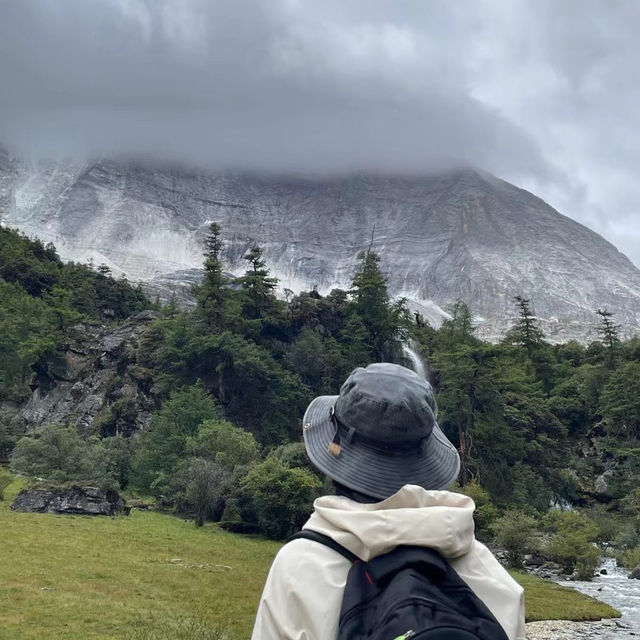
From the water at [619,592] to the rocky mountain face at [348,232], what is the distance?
71582 millimetres

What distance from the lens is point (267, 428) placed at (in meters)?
51.8

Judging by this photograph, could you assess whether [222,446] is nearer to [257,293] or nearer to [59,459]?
[59,459]

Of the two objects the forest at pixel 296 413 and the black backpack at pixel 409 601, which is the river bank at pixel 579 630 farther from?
the black backpack at pixel 409 601

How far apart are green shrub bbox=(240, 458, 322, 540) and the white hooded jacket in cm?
2901

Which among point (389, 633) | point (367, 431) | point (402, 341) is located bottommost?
point (389, 633)

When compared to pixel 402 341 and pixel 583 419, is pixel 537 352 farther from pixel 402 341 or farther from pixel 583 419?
pixel 402 341

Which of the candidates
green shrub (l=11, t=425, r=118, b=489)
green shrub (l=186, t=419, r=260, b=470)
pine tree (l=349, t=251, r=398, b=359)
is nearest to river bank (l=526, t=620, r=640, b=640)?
green shrub (l=186, t=419, r=260, b=470)

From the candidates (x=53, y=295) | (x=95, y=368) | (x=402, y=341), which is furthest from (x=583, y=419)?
(x=53, y=295)

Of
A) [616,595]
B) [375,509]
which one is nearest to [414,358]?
[616,595]

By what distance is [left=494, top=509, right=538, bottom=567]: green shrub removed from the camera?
30.4 meters

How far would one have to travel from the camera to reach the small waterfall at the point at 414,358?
63.6 metres

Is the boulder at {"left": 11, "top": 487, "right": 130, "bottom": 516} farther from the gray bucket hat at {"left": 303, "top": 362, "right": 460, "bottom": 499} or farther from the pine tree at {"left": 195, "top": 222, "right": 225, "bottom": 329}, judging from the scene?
the gray bucket hat at {"left": 303, "top": 362, "right": 460, "bottom": 499}

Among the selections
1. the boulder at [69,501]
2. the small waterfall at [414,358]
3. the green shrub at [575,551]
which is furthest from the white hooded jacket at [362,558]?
the small waterfall at [414,358]

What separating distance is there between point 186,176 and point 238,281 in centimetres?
11448
